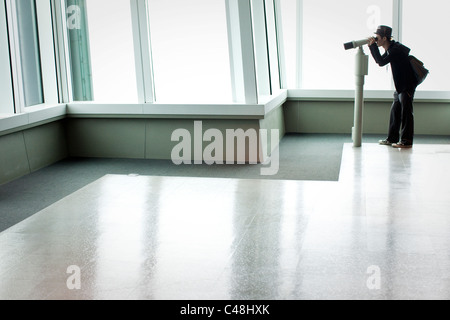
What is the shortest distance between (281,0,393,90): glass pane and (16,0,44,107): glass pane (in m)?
3.66

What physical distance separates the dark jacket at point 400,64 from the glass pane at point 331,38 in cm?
149

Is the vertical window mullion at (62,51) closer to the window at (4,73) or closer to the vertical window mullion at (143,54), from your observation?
the vertical window mullion at (143,54)

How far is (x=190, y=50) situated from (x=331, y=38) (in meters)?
2.45

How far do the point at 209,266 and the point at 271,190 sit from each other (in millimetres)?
2098

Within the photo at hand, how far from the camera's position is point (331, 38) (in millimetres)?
9266

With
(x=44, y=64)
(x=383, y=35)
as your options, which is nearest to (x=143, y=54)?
(x=44, y=64)

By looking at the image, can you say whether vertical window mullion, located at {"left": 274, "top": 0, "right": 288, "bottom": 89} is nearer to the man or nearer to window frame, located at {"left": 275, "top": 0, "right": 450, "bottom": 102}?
window frame, located at {"left": 275, "top": 0, "right": 450, "bottom": 102}

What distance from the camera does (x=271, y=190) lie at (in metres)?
5.92

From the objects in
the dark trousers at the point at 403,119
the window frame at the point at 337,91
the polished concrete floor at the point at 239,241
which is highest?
the window frame at the point at 337,91

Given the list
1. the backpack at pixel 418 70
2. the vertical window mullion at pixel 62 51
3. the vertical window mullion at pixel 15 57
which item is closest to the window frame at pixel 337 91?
the backpack at pixel 418 70

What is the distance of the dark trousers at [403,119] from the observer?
298 inches

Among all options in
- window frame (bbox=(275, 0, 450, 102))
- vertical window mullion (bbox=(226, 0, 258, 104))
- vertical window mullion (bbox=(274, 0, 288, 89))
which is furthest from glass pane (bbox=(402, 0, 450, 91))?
vertical window mullion (bbox=(226, 0, 258, 104))

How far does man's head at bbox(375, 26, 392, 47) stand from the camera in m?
7.52
